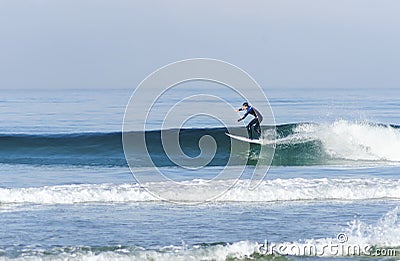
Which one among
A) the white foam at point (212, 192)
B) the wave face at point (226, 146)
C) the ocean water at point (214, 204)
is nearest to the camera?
the ocean water at point (214, 204)

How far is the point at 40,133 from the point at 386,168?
51.5 feet

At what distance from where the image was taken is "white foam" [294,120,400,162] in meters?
24.0

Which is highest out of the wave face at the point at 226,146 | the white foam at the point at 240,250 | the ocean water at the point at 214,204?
the wave face at the point at 226,146

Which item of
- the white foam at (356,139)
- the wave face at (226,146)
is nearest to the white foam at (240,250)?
the wave face at (226,146)

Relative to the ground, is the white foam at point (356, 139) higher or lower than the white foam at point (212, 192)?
higher

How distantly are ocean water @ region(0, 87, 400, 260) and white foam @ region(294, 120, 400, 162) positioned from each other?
0.13 ft

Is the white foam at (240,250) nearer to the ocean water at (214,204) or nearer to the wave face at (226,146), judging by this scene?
the ocean water at (214,204)

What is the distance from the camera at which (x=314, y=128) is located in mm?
27078

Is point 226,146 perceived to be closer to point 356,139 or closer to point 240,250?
point 356,139

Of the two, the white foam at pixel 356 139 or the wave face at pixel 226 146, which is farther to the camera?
the white foam at pixel 356 139

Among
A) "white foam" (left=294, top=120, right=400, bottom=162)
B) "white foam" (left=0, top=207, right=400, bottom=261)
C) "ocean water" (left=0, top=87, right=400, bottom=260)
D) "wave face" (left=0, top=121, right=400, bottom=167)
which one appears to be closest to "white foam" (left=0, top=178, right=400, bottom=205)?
"ocean water" (left=0, top=87, right=400, bottom=260)

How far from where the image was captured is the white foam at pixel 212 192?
14219 mm

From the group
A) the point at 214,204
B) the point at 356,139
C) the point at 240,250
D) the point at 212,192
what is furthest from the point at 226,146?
the point at 240,250

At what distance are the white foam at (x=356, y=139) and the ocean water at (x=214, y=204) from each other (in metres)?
0.04
